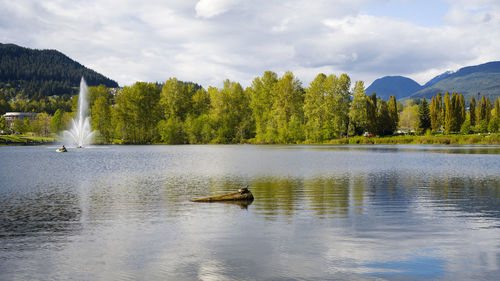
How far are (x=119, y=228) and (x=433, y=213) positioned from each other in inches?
564

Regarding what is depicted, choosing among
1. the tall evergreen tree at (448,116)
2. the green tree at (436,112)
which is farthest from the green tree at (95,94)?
the tall evergreen tree at (448,116)

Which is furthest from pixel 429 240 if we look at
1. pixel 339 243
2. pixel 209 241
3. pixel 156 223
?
pixel 156 223

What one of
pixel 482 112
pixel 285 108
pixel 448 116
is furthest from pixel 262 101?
pixel 482 112

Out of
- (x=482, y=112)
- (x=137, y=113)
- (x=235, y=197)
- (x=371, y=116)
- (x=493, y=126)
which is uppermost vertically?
(x=137, y=113)

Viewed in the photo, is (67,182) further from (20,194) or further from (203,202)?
(203,202)

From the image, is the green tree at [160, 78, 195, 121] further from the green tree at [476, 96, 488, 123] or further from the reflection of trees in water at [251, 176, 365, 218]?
the reflection of trees in water at [251, 176, 365, 218]

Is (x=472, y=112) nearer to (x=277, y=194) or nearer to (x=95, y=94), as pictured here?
(x=95, y=94)

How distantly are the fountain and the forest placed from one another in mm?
3320

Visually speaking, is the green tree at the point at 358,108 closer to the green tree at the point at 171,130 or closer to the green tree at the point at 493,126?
the green tree at the point at 493,126

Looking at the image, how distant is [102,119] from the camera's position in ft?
489

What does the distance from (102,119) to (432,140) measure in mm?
112824

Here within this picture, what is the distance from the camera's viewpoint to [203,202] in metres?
22.6

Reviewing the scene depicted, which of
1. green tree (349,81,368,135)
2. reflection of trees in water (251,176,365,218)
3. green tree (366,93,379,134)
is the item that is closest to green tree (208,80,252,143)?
green tree (349,81,368,135)

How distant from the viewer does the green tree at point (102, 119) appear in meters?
149
